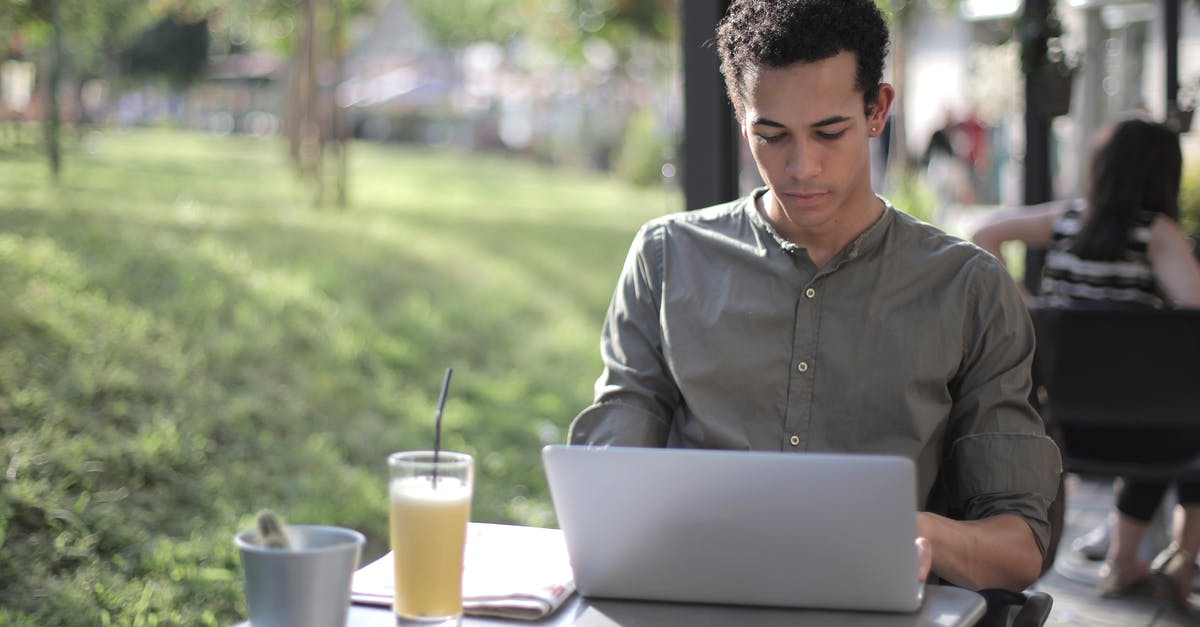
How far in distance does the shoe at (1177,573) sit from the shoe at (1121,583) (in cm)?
4

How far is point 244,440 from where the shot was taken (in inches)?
188

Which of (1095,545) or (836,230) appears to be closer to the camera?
(836,230)

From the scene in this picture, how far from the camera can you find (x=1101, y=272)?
12.7 feet

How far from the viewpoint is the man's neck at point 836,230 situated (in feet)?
6.09

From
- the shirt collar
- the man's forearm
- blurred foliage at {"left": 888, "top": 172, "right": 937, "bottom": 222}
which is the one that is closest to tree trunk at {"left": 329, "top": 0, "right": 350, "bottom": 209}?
blurred foliage at {"left": 888, "top": 172, "right": 937, "bottom": 222}

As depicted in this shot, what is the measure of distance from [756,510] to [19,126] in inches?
201

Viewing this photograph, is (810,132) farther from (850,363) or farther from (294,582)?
(294,582)

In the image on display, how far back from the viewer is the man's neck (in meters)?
1.86

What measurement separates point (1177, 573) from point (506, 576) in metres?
2.95

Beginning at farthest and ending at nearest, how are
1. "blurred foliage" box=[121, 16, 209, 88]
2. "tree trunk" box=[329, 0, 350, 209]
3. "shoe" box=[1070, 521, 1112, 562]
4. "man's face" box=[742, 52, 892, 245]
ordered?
"blurred foliage" box=[121, 16, 209, 88] → "tree trunk" box=[329, 0, 350, 209] → "shoe" box=[1070, 521, 1112, 562] → "man's face" box=[742, 52, 892, 245]

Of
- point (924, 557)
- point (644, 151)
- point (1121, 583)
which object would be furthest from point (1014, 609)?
point (644, 151)

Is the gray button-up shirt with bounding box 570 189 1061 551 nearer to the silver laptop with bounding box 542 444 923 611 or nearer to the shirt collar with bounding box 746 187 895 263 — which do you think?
the shirt collar with bounding box 746 187 895 263

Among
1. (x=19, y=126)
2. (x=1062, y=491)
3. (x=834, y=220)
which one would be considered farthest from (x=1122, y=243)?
(x=19, y=126)

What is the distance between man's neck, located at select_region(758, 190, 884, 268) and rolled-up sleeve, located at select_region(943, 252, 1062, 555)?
0.50ft
